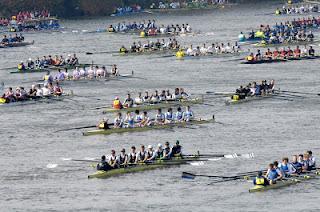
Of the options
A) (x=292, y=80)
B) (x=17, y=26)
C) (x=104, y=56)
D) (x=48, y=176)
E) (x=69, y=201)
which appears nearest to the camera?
(x=69, y=201)

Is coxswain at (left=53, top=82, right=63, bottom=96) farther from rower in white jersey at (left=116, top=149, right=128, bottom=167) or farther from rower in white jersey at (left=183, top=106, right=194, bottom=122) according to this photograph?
rower in white jersey at (left=116, top=149, right=128, bottom=167)

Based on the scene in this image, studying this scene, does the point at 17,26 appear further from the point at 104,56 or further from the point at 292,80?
the point at 292,80

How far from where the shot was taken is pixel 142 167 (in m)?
70.6

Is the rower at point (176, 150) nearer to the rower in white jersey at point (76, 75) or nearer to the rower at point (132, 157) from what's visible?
the rower at point (132, 157)

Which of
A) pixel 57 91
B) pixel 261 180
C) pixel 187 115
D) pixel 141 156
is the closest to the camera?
pixel 261 180

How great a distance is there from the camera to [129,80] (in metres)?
112

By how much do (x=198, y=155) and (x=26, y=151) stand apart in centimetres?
1355

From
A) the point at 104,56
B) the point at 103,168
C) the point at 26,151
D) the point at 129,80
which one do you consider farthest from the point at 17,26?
the point at 103,168

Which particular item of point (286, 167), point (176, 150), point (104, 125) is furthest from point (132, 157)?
point (104, 125)

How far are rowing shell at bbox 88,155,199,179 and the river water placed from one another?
17.5 inches

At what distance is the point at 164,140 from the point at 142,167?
1020 centimetres

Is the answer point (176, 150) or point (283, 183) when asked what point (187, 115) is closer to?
point (176, 150)

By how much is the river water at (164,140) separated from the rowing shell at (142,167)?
0.44 meters

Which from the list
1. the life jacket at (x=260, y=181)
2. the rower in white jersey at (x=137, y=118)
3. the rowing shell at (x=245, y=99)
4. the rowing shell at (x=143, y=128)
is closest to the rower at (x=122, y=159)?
the life jacket at (x=260, y=181)
